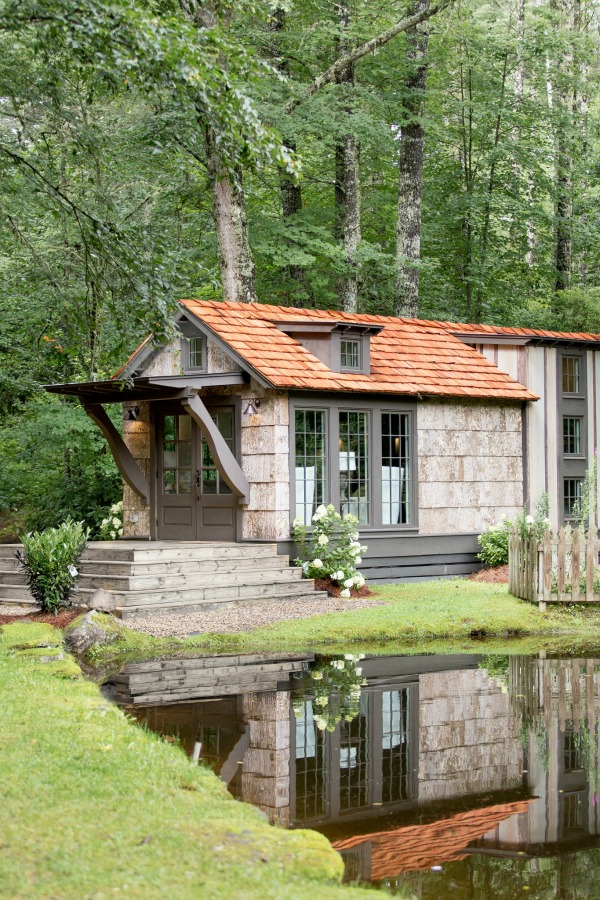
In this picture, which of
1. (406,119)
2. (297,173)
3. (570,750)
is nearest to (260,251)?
(406,119)

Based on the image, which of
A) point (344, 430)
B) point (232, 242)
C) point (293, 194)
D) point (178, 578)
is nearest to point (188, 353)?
point (344, 430)

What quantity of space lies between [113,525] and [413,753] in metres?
12.2

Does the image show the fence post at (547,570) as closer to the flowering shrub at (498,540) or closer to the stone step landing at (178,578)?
the stone step landing at (178,578)

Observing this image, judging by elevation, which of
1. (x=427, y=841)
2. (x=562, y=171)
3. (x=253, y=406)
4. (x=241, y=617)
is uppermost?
(x=562, y=171)

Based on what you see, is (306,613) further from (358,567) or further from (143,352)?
(143,352)

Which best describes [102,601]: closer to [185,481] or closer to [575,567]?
[185,481]

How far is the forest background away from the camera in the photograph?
1256cm

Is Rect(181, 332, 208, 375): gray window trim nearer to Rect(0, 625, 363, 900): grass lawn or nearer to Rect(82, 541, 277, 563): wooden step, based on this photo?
Rect(82, 541, 277, 563): wooden step

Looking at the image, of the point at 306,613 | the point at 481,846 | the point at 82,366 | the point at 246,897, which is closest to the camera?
the point at 246,897

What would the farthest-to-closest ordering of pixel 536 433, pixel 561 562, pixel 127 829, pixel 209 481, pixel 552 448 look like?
pixel 552 448 < pixel 536 433 < pixel 209 481 < pixel 561 562 < pixel 127 829

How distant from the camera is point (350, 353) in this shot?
1817 cm

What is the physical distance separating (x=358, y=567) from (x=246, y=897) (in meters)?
13.4

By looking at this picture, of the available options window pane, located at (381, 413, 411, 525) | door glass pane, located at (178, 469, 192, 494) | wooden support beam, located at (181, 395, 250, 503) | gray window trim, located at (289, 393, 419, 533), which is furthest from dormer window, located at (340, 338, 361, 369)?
door glass pane, located at (178, 469, 192, 494)

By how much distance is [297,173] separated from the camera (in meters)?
10.8
